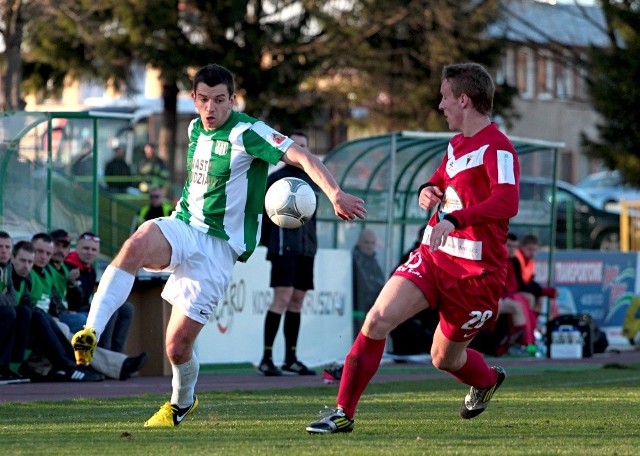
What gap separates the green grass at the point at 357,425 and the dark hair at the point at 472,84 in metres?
1.89

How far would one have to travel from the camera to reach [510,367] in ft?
56.4

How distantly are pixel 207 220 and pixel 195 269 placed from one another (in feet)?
1.04

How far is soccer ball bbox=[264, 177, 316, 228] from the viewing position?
927 cm

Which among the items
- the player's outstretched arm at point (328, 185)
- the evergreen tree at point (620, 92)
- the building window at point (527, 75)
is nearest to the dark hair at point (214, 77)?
the player's outstretched arm at point (328, 185)

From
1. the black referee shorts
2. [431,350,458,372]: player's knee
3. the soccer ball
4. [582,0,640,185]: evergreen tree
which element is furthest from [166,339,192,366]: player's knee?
[582,0,640,185]: evergreen tree

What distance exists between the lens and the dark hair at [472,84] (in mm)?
8359

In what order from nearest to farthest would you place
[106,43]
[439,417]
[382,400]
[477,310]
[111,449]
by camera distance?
[111,449] → [477,310] → [439,417] → [382,400] → [106,43]

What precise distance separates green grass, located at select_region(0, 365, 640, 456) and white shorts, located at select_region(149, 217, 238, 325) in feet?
2.41

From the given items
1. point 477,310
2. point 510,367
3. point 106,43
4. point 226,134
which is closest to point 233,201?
point 226,134

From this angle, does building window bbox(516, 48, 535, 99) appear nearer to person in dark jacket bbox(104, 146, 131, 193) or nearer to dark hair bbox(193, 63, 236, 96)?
person in dark jacket bbox(104, 146, 131, 193)

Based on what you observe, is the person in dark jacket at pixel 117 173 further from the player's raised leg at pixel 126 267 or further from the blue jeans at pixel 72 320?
the player's raised leg at pixel 126 267

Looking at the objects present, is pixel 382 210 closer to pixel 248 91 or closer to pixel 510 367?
pixel 510 367

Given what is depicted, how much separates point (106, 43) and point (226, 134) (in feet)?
69.3

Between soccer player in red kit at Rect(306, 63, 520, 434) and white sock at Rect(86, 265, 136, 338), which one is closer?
white sock at Rect(86, 265, 136, 338)
